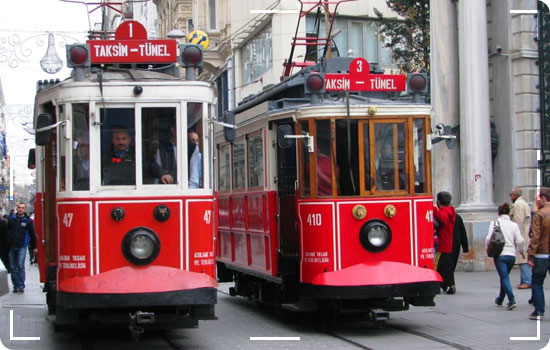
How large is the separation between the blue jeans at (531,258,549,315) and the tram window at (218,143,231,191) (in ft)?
16.7

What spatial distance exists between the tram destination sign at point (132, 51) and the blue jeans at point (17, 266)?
9255 millimetres

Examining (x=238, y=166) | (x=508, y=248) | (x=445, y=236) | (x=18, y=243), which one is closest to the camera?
(x=508, y=248)

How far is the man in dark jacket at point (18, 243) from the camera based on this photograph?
61.3 ft

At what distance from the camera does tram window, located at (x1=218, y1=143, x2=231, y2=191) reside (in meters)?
15.5

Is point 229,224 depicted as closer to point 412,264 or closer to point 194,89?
point 412,264

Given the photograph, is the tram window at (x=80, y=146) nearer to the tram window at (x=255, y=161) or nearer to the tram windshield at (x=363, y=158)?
the tram windshield at (x=363, y=158)

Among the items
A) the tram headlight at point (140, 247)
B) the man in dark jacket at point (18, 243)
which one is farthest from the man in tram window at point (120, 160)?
the man in dark jacket at point (18, 243)

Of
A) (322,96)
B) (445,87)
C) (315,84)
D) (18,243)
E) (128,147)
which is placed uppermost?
(445,87)

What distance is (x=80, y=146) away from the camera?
33.7 ft

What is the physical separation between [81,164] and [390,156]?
3898 millimetres

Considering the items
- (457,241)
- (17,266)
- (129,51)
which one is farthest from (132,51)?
(17,266)

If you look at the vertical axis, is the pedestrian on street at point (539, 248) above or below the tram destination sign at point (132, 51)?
below

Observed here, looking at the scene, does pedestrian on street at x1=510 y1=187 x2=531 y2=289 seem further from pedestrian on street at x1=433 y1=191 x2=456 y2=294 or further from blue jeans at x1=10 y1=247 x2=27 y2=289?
blue jeans at x1=10 y1=247 x2=27 y2=289

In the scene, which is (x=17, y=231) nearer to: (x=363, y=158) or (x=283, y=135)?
(x=283, y=135)
